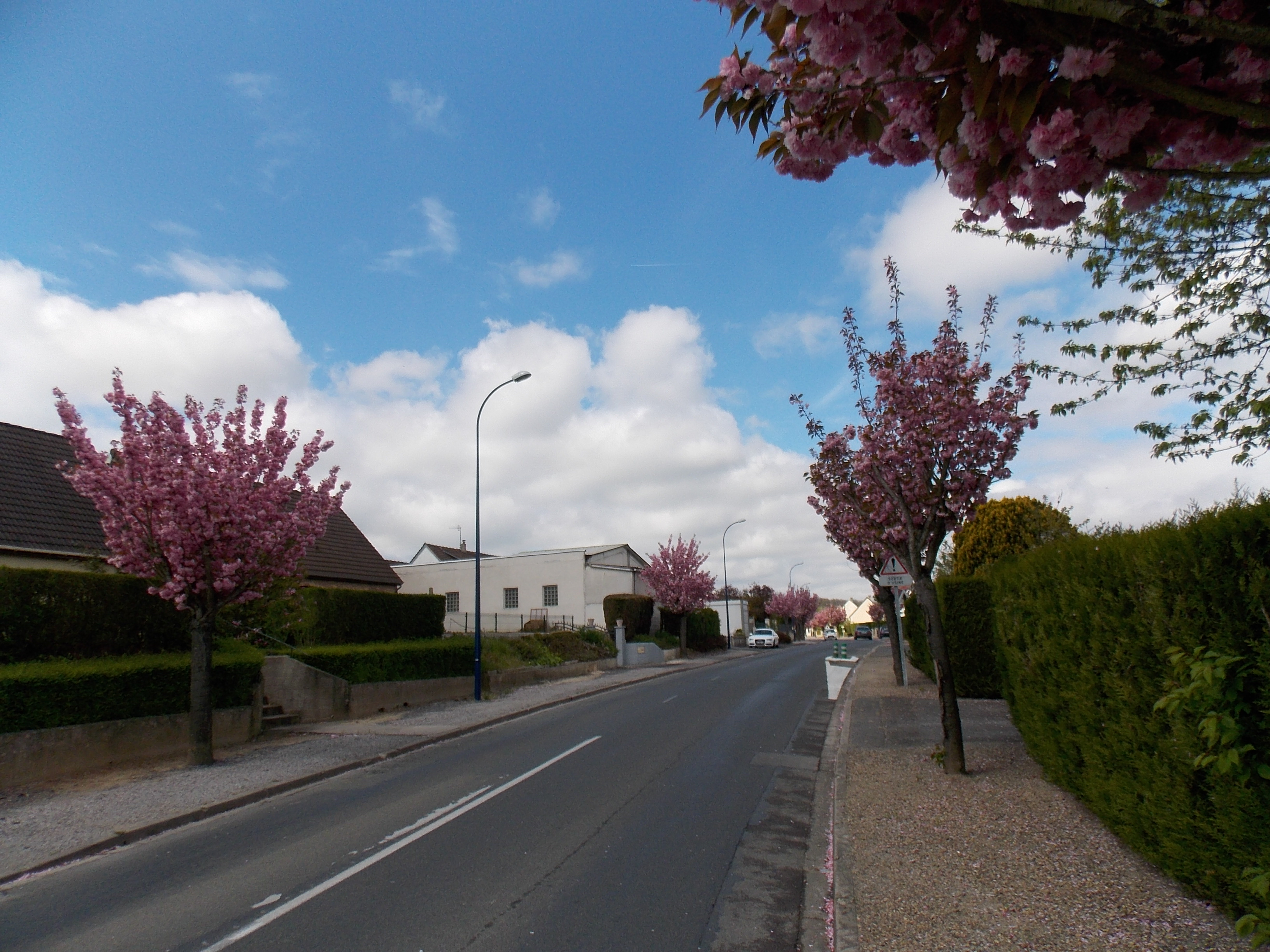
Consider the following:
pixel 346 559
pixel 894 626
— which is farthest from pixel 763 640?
pixel 346 559

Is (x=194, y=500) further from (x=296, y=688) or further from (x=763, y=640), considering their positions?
(x=763, y=640)

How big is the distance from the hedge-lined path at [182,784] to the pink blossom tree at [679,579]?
25.7m

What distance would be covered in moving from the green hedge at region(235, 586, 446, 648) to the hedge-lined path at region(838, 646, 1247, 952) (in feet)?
42.7

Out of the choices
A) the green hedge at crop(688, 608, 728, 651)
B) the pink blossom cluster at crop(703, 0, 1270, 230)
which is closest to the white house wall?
the green hedge at crop(688, 608, 728, 651)

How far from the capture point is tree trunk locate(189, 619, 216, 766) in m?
12.0

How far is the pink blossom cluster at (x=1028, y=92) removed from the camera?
2.88m

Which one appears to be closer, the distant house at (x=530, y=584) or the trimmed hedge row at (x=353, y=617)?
the trimmed hedge row at (x=353, y=617)

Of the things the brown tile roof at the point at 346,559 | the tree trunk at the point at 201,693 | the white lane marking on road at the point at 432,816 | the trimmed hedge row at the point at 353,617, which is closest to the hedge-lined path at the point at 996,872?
the white lane marking on road at the point at 432,816

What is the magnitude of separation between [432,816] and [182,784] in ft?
Result: 15.4

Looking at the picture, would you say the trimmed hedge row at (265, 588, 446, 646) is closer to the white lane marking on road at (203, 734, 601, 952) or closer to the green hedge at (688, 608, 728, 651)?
the white lane marking on road at (203, 734, 601, 952)

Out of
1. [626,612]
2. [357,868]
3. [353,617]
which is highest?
[626,612]

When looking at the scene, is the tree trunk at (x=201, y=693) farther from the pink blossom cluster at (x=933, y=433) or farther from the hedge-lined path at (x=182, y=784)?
the pink blossom cluster at (x=933, y=433)

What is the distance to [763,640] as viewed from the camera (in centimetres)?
6462

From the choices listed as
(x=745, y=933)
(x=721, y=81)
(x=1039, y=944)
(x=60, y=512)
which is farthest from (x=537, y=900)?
(x=60, y=512)
